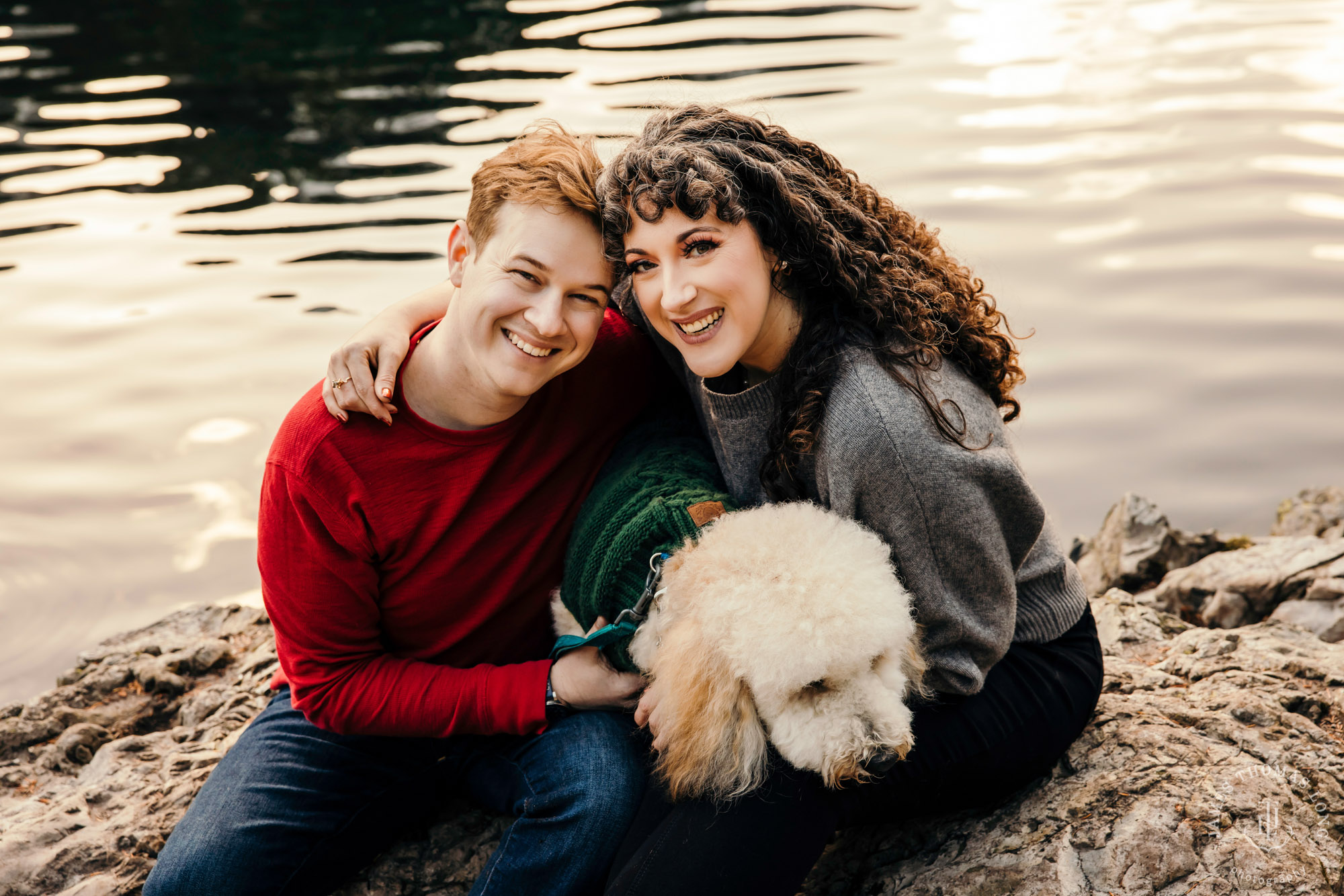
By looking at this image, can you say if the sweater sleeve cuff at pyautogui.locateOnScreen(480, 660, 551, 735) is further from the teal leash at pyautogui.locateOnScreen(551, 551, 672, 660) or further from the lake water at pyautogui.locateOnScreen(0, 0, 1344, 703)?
the lake water at pyautogui.locateOnScreen(0, 0, 1344, 703)

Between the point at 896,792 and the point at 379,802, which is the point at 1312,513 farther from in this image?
the point at 379,802

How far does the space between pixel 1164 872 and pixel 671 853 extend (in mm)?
1047

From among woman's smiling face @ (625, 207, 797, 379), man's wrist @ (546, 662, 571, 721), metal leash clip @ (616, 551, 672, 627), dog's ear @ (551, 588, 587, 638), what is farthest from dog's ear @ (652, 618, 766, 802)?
woman's smiling face @ (625, 207, 797, 379)

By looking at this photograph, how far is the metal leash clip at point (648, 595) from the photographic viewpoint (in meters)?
2.16

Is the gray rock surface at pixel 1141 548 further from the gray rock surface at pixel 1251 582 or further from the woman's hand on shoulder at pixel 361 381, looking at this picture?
the woman's hand on shoulder at pixel 361 381

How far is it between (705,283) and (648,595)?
0.71 metres

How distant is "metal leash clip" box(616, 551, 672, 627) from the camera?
2.16 meters

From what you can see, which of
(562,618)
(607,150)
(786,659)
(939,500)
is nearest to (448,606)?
(562,618)

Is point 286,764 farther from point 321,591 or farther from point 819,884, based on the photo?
point 819,884

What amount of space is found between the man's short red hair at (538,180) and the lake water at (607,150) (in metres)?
0.28

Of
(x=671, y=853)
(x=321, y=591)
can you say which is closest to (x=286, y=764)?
(x=321, y=591)

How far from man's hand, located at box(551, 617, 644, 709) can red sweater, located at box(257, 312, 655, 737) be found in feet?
0.20

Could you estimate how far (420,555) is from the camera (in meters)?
2.36

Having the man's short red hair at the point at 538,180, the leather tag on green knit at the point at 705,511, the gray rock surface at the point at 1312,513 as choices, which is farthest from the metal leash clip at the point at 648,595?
the gray rock surface at the point at 1312,513
